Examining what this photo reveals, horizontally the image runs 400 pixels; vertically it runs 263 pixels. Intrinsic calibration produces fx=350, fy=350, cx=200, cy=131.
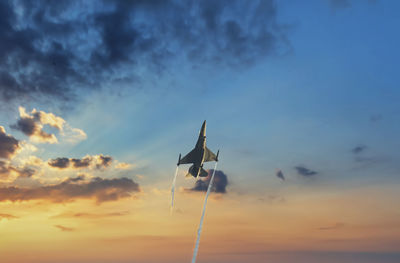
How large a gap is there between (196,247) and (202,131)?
3175 centimetres

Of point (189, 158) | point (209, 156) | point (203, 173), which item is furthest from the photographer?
point (203, 173)

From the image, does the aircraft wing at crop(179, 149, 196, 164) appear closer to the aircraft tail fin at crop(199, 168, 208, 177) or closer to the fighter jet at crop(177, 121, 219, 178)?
the fighter jet at crop(177, 121, 219, 178)

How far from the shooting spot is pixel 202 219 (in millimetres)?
81125

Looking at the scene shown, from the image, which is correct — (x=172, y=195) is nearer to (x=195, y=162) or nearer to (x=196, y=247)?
(x=195, y=162)

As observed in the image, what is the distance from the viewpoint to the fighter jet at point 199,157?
93.6 meters

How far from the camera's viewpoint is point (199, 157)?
97.6 m

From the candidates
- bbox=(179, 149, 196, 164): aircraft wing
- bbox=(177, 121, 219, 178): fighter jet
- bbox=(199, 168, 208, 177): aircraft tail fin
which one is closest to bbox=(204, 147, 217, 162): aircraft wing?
bbox=(177, 121, 219, 178): fighter jet

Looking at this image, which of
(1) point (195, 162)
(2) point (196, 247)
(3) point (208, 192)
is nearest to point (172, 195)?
(1) point (195, 162)

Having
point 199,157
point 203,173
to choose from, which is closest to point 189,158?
point 199,157

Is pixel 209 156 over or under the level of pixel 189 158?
over

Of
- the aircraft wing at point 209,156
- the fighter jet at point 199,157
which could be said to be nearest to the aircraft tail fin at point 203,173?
the fighter jet at point 199,157

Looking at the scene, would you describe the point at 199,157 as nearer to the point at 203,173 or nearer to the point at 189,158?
the point at 189,158

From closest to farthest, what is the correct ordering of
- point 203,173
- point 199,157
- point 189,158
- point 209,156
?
point 199,157
point 189,158
point 209,156
point 203,173

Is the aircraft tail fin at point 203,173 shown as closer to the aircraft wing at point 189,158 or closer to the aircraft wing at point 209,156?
the aircraft wing at point 209,156
